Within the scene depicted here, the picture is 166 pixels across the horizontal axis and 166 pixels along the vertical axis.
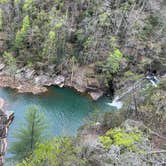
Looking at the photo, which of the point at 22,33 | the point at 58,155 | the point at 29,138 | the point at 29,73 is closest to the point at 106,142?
the point at 58,155

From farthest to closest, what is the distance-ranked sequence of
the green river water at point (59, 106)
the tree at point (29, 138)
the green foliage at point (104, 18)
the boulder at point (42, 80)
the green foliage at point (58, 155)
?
1. the green foliage at point (104, 18)
2. the boulder at point (42, 80)
3. the green river water at point (59, 106)
4. the tree at point (29, 138)
5. the green foliage at point (58, 155)

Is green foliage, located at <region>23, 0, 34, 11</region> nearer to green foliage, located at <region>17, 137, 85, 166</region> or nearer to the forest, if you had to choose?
the forest

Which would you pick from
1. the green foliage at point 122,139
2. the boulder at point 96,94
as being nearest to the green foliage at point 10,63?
the boulder at point 96,94

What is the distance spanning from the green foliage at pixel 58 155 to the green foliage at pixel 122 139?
1.88 metres

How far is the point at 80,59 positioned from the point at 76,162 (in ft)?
123

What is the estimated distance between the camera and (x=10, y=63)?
5459cm

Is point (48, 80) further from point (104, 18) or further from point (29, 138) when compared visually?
point (29, 138)

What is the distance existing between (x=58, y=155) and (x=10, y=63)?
33.3m

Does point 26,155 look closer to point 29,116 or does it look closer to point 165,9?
point 29,116

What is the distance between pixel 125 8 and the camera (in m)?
58.9

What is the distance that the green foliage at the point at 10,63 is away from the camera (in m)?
54.1

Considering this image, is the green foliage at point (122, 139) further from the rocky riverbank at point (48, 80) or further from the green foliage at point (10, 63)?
the green foliage at point (10, 63)

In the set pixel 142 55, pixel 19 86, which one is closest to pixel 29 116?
pixel 19 86

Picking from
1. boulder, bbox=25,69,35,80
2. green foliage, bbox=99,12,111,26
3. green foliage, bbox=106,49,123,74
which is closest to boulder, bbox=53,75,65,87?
boulder, bbox=25,69,35,80
